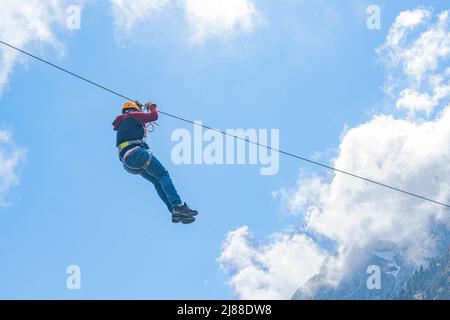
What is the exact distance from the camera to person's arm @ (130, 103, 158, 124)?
15.6m

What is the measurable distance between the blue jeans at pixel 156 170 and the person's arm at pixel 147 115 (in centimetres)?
84

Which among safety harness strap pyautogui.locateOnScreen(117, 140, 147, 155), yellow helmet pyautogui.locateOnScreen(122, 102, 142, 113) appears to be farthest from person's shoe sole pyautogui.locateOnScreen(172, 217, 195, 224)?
yellow helmet pyautogui.locateOnScreen(122, 102, 142, 113)

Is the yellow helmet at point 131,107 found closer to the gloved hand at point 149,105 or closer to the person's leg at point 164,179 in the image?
the gloved hand at point 149,105

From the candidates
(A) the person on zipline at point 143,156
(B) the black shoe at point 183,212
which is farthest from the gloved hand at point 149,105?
(B) the black shoe at point 183,212

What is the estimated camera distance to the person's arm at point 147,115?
615 inches

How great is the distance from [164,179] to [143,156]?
33.9 inches

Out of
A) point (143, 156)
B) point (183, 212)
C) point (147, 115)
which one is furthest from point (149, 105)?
point (183, 212)

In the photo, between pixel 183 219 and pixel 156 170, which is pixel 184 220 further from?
pixel 156 170

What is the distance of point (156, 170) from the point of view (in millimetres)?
15609
